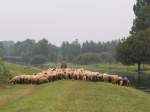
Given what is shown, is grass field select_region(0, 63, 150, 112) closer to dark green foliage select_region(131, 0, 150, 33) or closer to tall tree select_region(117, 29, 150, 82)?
tall tree select_region(117, 29, 150, 82)

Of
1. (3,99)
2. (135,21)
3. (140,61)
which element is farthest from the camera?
(135,21)

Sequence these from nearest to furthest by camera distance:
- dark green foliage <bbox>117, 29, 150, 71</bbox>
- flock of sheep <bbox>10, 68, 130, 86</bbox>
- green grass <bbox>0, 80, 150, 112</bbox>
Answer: green grass <bbox>0, 80, 150, 112</bbox> < flock of sheep <bbox>10, 68, 130, 86</bbox> < dark green foliage <bbox>117, 29, 150, 71</bbox>

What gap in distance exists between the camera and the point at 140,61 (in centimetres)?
9362

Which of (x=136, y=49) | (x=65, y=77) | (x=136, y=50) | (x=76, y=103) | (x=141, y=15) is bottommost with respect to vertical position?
(x=76, y=103)

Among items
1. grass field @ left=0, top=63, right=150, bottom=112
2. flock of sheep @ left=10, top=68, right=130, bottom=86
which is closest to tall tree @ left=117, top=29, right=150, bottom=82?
flock of sheep @ left=10, top=68, right=130, bottom=86

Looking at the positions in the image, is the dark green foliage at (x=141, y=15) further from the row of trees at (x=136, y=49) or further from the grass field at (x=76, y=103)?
→ the grass field at (x=76, y=103)

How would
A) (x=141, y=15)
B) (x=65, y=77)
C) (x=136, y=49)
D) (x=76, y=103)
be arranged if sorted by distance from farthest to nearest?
(x=141, y=15) < (x=136, y=49) < (x=65, y=77) < (x=76, y=103)

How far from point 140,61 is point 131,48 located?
3.03 m

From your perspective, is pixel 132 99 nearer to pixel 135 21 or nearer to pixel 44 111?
pixel 44 111

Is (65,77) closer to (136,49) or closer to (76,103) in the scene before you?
(76,103)

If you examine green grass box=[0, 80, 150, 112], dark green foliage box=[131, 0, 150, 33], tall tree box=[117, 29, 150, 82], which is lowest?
green grass box=[0, 80, 150, 112]

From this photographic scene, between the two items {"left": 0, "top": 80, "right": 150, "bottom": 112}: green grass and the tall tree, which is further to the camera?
the tall tree

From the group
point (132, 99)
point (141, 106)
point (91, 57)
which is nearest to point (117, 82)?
point (132, 99)

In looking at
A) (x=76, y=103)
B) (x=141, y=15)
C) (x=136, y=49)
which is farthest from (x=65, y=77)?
(x=141, y=15)
